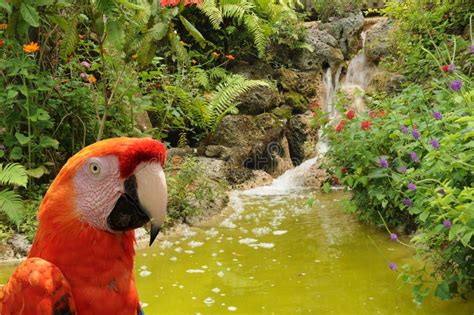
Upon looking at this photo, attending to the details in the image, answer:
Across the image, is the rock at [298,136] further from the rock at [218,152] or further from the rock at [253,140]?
the rock at [218,152]

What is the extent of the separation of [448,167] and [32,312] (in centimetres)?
188

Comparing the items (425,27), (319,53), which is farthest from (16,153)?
(319,53)

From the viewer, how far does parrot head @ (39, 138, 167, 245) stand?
1.27 m

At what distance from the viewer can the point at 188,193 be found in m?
5.18

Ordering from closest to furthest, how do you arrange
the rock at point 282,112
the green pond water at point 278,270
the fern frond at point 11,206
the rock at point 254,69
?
the green pond water at point 278,270
the fern frond at point 11,206
the rock at point 282,112
the rock at point 254,69

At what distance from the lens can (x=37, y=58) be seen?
15.4 feet

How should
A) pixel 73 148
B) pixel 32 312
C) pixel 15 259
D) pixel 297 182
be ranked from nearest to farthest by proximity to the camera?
1. pixel 32 312
2. pixel 15 259
3. pixel 73 148
4. pixel 297 182

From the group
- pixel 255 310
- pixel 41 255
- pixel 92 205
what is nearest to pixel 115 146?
pixel 92 205

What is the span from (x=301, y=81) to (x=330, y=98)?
0.71 metres

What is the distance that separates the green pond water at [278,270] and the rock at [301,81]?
4382 millimetres

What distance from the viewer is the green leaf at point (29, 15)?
3.37 meters

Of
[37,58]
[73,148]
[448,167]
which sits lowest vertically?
[73,148]

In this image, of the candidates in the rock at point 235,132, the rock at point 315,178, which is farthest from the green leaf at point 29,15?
the rock at point 315,178

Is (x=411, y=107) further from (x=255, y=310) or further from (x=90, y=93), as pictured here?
(x=90, y=93)
